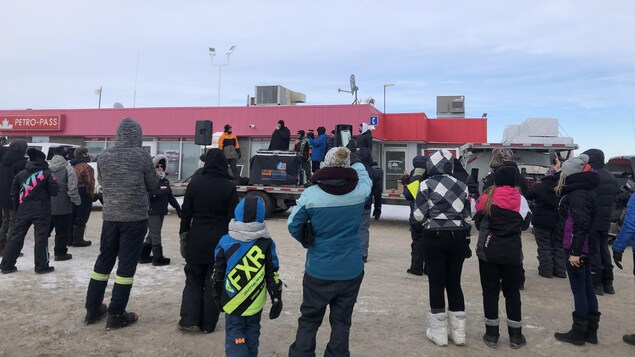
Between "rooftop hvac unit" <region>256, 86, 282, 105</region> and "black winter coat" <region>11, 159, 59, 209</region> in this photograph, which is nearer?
"black winter coat" <region>11, 159, 59, 209</region>

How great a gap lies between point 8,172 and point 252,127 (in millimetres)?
12114

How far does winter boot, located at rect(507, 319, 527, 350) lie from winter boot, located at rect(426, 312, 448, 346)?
1.96 feet

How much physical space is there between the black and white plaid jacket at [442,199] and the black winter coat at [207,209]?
183 centimetres

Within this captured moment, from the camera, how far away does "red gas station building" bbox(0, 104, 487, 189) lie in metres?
17.6

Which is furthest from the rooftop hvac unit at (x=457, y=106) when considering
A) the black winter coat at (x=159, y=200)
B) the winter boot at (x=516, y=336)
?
the winter boot at (x=516, y=336)

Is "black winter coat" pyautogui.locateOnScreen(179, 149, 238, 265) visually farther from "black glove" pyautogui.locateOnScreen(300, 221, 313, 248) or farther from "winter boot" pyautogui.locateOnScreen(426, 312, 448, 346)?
"winter boot" pyautogui.locateOnScreen(426, 312, 448, 346)

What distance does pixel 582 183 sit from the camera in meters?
3.82

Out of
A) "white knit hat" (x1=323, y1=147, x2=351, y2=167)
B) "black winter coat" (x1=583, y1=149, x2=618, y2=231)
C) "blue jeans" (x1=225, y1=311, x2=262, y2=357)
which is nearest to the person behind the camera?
"blue jeans" (x1=225, y1=311, x2=262, y2=357)

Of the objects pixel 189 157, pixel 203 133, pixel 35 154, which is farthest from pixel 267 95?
pixel 35 154

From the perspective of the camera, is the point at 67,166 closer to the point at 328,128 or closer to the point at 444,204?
the point at 444,204

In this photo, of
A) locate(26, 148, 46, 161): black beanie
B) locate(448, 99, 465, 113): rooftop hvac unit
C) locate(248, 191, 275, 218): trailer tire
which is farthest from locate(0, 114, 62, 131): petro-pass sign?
locate(448, 99, 465, 113): rooftop hvac unit

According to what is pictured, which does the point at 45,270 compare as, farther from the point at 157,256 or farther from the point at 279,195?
the point at 279,195

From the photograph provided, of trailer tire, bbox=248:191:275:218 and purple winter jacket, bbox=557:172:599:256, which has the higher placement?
purple winter jacket, bbox=557:172:599:256

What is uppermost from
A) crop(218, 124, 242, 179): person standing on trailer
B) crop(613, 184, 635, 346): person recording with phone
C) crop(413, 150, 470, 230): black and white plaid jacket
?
crop(218, 124, 242, 179): person standing on trailer
